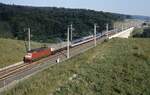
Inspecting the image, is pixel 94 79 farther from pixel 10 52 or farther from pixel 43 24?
pixel 43 24

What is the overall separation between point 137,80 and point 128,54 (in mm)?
15305

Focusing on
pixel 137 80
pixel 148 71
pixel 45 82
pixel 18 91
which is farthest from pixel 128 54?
pixel 18 91

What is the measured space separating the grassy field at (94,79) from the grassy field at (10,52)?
45.5 ft

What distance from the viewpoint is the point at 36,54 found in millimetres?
53625

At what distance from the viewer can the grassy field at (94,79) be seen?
31047 mm

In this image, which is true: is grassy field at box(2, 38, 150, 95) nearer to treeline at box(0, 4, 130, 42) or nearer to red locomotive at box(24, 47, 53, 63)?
red locomotive at box(24, 47, 53, 63)

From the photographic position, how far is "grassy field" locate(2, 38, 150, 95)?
1222 inches

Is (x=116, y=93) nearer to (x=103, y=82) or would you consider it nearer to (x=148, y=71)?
(x=103, y=82)

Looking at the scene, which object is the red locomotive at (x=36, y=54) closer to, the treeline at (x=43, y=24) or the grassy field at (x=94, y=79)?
the grassy field at (x=94, y=79)

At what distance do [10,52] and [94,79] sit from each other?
27452 millimetres

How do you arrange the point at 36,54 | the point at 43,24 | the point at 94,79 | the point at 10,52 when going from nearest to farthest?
the point at 94,79, the point at 36,54, the point at 10,52, the point at 43,24

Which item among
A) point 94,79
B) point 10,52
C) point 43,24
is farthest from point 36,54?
point 43,24

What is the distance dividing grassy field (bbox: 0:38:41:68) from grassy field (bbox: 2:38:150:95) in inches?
546

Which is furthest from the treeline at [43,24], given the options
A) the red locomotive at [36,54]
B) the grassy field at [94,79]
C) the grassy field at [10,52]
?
the grassy field at [94,79]
